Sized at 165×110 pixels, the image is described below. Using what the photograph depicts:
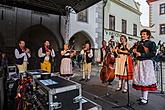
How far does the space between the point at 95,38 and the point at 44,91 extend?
9.27 m

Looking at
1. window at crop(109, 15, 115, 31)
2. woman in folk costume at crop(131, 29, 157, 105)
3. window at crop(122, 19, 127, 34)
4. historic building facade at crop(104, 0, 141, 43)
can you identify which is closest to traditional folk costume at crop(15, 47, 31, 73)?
woman in folk costume at crop(131, 29, 157, 105)

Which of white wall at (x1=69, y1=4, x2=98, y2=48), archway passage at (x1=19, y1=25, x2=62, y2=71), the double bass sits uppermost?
white wall at (x1=69, y1=4, x2=98, y2=48)

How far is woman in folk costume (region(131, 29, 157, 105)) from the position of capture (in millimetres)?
3488

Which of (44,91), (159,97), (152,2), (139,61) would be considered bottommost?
(159,97)

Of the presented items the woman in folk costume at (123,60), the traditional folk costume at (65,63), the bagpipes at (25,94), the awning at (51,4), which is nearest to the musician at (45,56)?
the traditional folk costume at (65,63)

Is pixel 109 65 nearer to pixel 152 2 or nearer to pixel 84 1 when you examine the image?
pixel 84 1

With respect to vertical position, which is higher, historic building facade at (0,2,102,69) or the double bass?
historic building facade at (0,2,102,69)

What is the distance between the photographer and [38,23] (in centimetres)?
787

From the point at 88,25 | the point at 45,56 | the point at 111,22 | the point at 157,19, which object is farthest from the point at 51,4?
the point at 157,19

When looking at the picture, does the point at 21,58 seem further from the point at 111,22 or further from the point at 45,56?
the point at 111,22

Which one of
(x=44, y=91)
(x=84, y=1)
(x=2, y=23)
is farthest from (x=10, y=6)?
(x=44, y=91)

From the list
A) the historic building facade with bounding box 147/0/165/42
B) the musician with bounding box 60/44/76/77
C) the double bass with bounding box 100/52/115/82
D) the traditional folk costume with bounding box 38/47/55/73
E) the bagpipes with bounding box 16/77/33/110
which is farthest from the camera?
the historic building facade with bounding box 147/0/165/42

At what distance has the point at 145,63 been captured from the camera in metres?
3.52

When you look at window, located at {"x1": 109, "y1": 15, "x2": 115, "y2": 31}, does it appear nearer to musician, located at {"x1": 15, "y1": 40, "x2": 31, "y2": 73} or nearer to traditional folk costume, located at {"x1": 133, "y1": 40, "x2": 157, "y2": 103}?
musician, located at {"x1": 15, "y1": 40, "x2": 31, "y2": 73}
